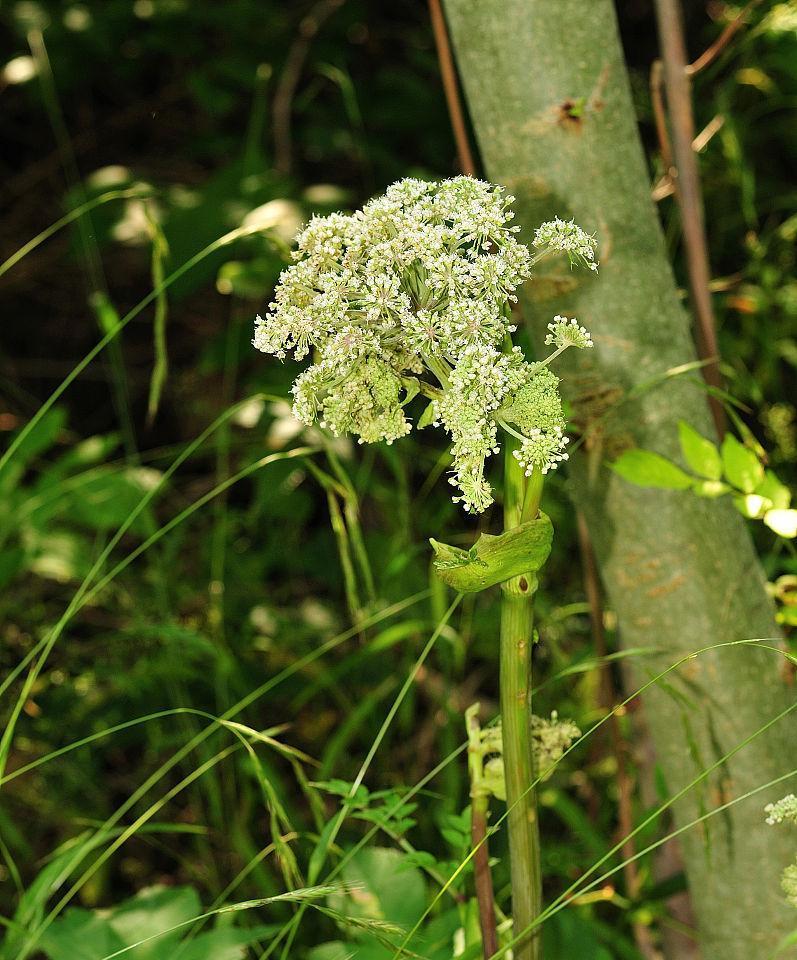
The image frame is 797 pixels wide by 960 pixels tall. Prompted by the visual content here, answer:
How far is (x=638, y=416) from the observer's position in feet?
3.09

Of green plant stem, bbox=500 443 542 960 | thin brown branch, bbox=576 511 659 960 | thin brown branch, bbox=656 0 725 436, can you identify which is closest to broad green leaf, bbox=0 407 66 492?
thin brown branch, bbox=576 511 659 960

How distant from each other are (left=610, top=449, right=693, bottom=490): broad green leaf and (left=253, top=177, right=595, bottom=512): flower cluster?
28 centimetres

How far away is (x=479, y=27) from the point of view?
35.8 inches

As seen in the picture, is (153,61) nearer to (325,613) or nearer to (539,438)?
(325,613)

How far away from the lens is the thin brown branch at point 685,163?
3.75 ft

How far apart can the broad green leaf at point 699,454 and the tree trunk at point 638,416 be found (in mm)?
64

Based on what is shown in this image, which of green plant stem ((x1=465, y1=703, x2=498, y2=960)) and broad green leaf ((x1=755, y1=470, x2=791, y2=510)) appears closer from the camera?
green plant stem ((x1=465, y1=703, x2=498, y2=960))

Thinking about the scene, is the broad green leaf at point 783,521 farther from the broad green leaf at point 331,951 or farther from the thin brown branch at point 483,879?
the broad green leaf at point 331,951

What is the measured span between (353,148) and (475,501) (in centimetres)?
173

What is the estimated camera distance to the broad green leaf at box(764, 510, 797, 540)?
32.9 inches

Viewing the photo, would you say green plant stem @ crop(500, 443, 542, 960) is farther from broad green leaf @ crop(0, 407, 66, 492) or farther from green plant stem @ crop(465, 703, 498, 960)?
broad green leaf @ crop(0, 407, 66, 492)

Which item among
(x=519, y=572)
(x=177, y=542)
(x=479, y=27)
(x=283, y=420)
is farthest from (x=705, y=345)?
(x=177, y=542)

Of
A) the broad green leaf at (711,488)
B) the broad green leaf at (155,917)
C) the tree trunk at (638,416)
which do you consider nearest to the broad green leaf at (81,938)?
the broad green leaf at (155,917)

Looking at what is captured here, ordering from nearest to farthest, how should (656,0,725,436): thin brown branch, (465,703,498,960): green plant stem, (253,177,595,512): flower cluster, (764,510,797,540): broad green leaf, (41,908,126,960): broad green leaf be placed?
(253,177,595,512): flower cluster < (465,703,498,960): green plant stem < (764,510,797,540): broad green leaf < (41,908,126,960): broad green leaf < (656,0,725,436): thin brown branch
